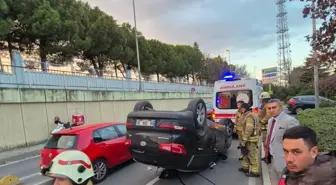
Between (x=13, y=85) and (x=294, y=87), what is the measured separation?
43.4 m

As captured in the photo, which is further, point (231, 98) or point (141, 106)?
point (231, 98)

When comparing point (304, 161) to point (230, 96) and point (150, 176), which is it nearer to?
point (150, 176)

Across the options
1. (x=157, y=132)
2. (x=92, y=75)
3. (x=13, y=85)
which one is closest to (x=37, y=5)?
(x=92, y=75)

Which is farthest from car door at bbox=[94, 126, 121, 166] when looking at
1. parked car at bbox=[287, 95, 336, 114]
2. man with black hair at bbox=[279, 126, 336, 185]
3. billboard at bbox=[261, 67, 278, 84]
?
billboard at bbox=[261, 67, 278, 84]

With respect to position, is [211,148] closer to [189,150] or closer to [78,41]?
[189,150]

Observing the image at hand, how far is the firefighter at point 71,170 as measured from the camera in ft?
6.19

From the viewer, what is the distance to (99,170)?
6582 mm

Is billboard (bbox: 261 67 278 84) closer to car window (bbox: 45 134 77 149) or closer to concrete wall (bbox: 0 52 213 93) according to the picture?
concrete wall (bbox: 0 52 213 93)

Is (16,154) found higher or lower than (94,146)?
lower

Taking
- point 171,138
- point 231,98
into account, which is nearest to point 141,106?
point 171,138

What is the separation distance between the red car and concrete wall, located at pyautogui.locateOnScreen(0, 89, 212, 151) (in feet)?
22.6

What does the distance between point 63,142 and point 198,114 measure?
10.9 ft

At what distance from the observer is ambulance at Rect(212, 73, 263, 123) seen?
1091 centimetres

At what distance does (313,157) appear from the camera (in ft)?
6.98
